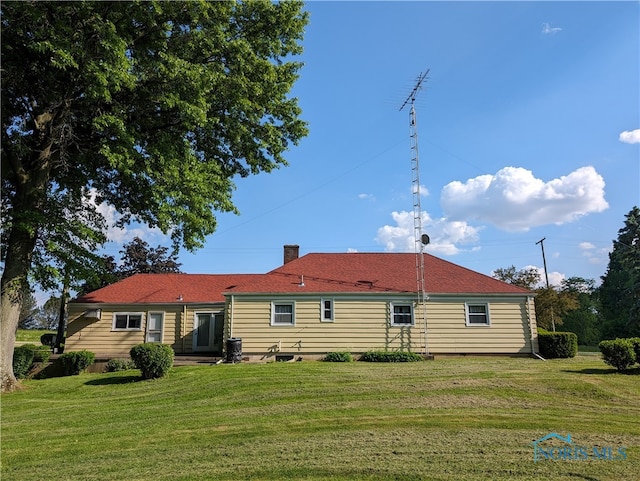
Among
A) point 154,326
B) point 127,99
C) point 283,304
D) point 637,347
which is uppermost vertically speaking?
point 127,99

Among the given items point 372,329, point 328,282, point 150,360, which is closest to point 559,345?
point 372,329

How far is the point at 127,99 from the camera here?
14.0 m

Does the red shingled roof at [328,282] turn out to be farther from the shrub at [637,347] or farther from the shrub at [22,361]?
the shrub at [637,347]

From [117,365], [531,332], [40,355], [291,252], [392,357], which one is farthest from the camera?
[291,252]

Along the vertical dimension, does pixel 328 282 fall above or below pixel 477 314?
above

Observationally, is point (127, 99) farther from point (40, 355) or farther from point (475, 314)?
point (475, 314)

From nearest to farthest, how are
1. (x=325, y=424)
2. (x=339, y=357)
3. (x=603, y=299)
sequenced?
(x=325, y=424) < (x=339, y=357) < (x=603, y=299)

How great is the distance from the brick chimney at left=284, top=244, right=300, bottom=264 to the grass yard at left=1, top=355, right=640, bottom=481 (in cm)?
1057

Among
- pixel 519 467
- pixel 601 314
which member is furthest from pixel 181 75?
pixel 601 314

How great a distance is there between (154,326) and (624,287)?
186 ft

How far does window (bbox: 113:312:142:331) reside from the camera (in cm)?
2169

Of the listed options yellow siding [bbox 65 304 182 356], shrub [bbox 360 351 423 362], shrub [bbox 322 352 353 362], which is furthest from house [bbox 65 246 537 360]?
yellow siding [bbox 65 304 182 356]

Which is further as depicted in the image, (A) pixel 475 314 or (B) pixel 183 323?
(B) pixel 183 323

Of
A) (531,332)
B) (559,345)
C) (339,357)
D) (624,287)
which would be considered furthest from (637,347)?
(624,287)
